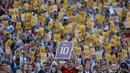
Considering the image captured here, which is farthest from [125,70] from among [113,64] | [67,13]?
[67,13]

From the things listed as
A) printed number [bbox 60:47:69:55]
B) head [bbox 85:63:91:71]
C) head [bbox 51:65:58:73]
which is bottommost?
head [bbox 85:63:91:71]

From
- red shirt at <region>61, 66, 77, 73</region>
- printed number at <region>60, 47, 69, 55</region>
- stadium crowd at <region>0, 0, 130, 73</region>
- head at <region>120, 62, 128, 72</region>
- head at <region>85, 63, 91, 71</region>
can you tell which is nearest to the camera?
red shirt at <region>61, 66, 77, 73</region>

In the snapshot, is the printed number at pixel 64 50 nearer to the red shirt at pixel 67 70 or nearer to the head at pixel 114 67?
the red shirt at pixel 67 70

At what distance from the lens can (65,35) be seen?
48.0ft

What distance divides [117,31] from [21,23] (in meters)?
2.85

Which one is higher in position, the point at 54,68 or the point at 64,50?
the point at 64,50

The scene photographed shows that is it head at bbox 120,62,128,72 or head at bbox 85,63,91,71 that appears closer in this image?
head at bbox 120,62,128,72

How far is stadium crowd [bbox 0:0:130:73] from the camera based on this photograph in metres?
12.7

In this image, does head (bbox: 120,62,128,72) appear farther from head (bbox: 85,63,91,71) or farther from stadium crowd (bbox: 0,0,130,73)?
→ head (bbox: 85,63,91,71)

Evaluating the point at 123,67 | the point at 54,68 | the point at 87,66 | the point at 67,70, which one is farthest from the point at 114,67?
the point at 54,68

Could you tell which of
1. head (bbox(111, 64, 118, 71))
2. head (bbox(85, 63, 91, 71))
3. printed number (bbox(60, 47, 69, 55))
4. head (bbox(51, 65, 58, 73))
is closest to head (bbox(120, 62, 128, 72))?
head (bbox(111, 64, 118, 71))

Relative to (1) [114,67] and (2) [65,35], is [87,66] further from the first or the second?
(2) [65,35]

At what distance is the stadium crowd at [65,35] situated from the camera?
12.7 metres

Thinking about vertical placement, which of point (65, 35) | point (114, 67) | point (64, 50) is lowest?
point (114, 67)
